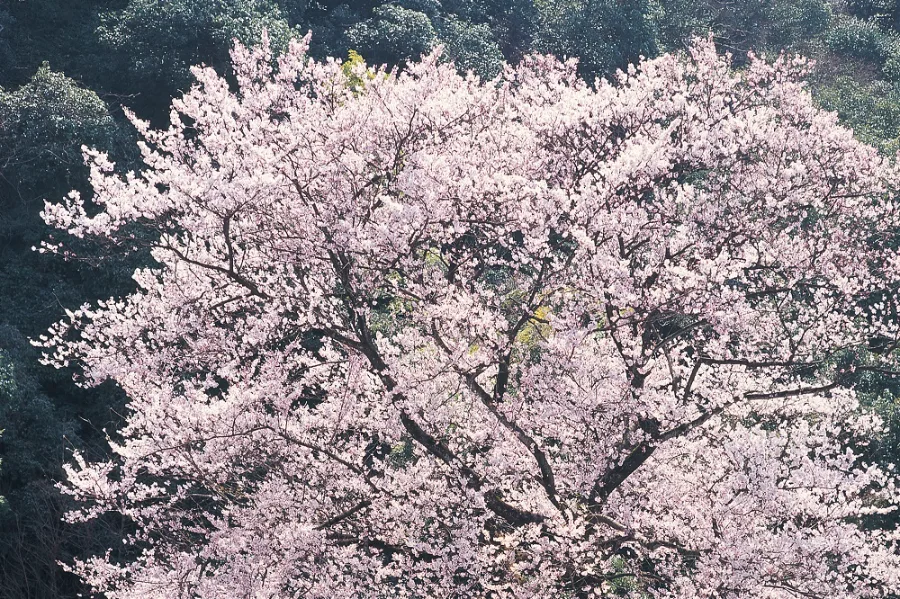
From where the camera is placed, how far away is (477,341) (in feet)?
A: 30.2

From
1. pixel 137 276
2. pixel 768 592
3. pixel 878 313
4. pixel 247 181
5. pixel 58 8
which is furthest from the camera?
pixel 58 8

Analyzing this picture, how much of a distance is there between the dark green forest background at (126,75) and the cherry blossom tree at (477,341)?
6.80 feet

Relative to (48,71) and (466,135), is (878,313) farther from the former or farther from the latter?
(48,71)

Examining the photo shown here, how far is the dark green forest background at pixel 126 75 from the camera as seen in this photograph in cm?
1683

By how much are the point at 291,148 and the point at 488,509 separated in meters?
4.19

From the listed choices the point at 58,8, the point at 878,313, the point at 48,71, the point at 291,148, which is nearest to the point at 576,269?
the point at 291,148

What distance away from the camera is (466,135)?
1030 cm

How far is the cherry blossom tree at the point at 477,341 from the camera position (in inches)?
335

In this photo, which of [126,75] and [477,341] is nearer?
[477,341]

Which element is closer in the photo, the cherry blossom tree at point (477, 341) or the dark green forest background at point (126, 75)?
the cherry blossom tree at point (477, 341)

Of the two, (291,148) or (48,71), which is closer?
(291,148)

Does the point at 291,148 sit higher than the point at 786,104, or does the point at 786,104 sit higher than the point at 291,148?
the point at 786,104

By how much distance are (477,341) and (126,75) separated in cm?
1768

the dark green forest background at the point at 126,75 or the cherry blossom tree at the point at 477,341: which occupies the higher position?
the dark green forest background at the point at 126,75
